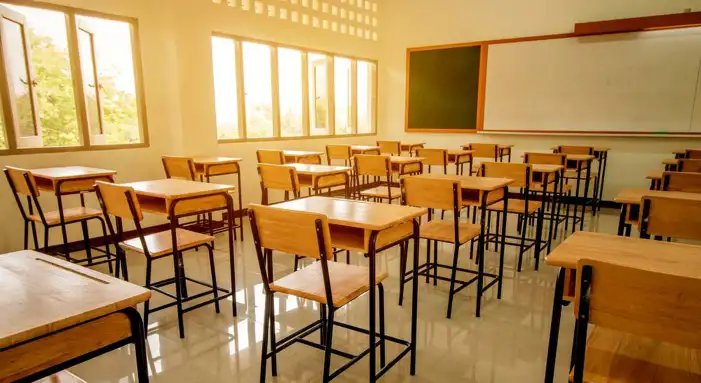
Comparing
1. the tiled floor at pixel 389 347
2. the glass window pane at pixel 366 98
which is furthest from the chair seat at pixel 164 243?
the glass window pane at pixel 366 98

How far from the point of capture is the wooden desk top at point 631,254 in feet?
4.43

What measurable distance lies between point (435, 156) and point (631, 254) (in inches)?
154

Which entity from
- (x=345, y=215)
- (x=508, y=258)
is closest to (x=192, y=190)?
(x=345, y=215)

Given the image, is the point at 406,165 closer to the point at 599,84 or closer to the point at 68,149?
the point at 68,149

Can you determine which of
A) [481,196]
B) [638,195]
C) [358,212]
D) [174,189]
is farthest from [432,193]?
[174,189]

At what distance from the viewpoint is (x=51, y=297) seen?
108cm

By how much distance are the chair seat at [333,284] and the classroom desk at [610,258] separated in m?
0.75

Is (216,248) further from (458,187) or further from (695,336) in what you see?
(695,336)

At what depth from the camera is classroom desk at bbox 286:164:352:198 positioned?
3824 millimetres

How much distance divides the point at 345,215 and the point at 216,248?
2.68 m

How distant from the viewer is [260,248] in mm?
1830

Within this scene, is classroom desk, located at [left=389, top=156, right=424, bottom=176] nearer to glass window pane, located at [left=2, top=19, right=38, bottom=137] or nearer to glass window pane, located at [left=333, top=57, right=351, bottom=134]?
glass window pane, located at [left=333, top=57, right=351, bottom=134]

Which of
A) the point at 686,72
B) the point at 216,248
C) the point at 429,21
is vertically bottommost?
the point at 216,248

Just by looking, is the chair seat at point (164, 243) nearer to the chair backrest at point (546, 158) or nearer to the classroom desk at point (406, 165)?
the classroom desk at point (406, 165)
